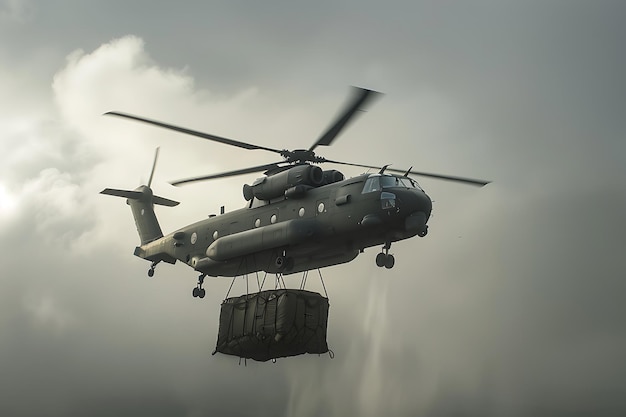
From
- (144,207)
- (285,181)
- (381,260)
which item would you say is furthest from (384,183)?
(144,207)

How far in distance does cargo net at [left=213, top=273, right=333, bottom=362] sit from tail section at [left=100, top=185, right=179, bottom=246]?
54.1ft

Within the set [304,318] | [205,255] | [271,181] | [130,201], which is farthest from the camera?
A: [130,201]

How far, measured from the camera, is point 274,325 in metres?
27.4

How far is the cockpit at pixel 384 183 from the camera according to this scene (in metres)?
28.7

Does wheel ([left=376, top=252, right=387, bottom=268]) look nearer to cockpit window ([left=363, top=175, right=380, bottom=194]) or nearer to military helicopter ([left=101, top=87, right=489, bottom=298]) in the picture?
military helicopter ([left=101, top=87, right=489, bottom=298])

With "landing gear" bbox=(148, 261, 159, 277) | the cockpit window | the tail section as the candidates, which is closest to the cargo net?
the cockpit window

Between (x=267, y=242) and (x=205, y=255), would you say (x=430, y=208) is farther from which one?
(x=205, y=255)

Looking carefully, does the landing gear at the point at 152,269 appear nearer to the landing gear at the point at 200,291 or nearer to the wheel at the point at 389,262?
the landing gear at the point at 200,291

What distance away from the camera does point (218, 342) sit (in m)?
29.5

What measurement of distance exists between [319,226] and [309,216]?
841 millimetres

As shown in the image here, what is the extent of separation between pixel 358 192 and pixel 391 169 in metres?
3.93

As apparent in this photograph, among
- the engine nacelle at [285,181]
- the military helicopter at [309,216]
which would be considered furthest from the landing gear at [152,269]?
the engine nacelle at [285,181]

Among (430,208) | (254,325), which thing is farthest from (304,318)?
(430,208)

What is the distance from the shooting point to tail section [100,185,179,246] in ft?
146
